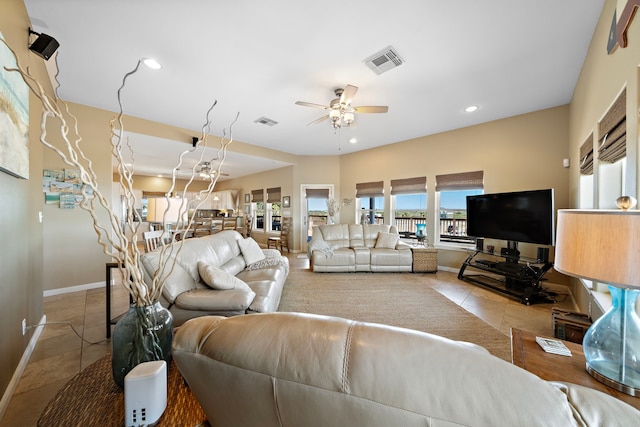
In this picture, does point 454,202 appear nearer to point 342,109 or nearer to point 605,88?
point 605,88

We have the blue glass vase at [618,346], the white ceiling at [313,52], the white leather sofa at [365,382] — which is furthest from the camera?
the white ceiling at [313,52]

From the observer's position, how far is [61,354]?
2131 mm

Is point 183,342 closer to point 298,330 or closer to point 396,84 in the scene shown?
point 298,330

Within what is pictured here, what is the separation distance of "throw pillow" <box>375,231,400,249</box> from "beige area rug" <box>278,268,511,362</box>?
0.68 m

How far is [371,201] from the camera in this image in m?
6.48

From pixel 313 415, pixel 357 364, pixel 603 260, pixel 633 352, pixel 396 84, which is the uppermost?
pixel 396 84

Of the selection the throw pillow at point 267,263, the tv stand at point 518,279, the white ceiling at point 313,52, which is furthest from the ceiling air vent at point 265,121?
the tv stand at point 518,279

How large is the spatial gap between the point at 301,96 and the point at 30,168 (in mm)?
2925

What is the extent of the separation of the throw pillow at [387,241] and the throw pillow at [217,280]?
3.52 m

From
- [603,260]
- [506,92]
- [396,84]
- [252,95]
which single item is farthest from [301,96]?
[603,260]

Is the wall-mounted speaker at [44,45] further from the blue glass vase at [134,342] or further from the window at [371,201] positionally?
the window at [371,201]

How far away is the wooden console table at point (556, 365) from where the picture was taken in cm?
95

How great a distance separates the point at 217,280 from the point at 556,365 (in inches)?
89.2

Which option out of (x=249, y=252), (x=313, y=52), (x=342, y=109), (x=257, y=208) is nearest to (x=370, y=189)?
(x=342, y=109)
